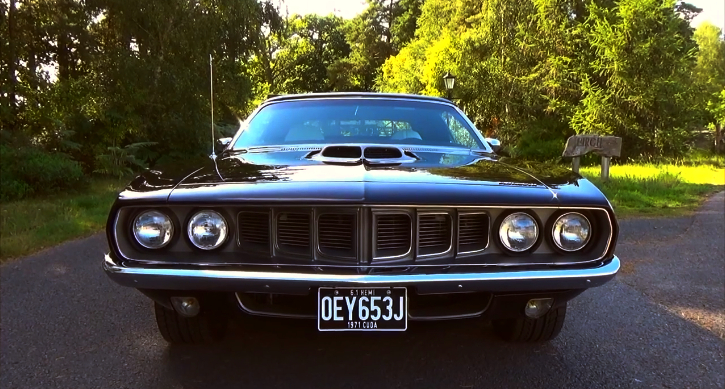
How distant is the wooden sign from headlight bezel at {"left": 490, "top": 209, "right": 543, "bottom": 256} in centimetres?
749

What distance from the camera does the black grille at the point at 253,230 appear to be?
228cm

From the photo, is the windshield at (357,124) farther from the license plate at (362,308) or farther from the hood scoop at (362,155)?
the license plate at (362,308)

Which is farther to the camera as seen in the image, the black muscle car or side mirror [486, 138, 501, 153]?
side mirror [486, 138, 501, 153]

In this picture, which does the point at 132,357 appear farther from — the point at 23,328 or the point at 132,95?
the point at 132,95

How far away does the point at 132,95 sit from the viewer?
41.8 feet

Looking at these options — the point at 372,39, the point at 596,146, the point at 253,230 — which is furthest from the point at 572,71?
the point at 372,39

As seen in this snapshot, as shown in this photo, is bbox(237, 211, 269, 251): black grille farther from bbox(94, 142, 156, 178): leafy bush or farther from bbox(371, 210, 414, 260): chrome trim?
bbox(94, 142, 156, 178): leafy bush

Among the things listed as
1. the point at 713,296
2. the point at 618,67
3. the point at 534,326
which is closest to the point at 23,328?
the point at 534,326

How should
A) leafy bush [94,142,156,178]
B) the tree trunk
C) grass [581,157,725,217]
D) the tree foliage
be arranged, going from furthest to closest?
the tree foliage, leafy bush [94,142,156,178], the tree trunk, grass [581,157,725,217]

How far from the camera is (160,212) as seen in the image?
2.28 metres

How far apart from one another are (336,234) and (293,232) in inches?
6.8

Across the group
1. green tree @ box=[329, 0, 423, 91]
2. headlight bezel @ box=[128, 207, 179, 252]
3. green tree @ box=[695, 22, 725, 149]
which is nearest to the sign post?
headlight bezel @ box=[128, 207, 179, 252]

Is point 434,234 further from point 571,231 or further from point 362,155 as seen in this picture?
point 362,155

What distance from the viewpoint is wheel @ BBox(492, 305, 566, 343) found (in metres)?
2.82
